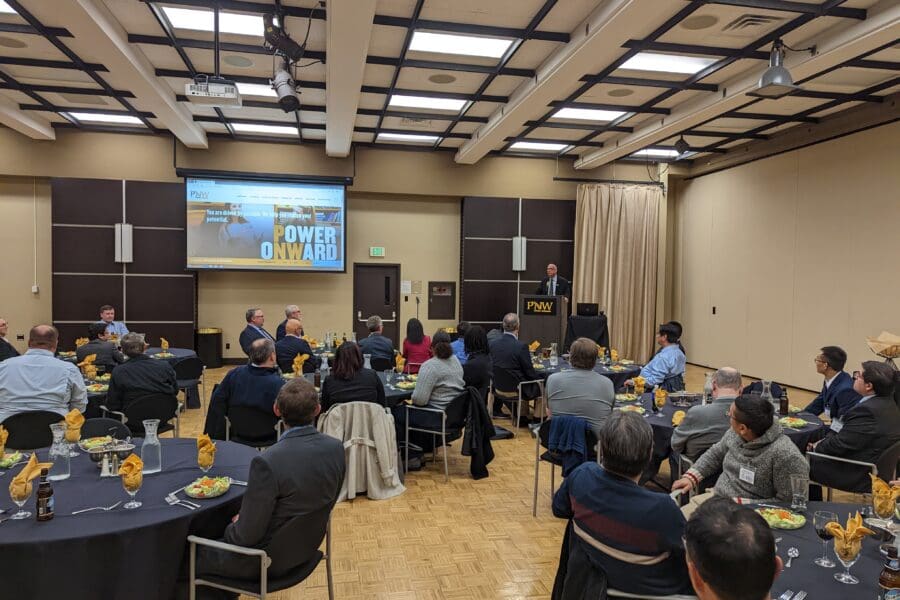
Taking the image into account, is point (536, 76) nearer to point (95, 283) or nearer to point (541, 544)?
point (541, 544)

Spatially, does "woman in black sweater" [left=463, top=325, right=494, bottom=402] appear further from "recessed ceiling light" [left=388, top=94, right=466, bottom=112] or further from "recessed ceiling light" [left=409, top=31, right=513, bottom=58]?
"recessed ceiling light" [left=388, top=94, right=466, bottom=112]

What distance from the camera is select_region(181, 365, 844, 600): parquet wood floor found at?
10.7 feet

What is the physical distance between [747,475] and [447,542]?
1.97m

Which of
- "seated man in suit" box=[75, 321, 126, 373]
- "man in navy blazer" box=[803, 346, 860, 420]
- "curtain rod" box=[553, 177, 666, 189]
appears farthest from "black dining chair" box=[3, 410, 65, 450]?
"curtain rod" box=[553, 177, 666, 189]

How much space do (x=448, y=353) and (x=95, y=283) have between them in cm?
828

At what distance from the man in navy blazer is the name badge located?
2.25 metres

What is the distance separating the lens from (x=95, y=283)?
10305 mm

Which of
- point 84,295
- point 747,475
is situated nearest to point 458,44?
point 747,475

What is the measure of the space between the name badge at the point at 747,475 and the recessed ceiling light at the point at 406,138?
8.64 m

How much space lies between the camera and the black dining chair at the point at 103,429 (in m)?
3.28

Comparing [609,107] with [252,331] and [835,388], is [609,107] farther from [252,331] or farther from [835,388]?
[252,331]

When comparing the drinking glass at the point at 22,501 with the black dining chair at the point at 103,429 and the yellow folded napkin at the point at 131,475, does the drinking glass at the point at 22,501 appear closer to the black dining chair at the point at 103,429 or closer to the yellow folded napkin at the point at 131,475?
the yellow folded napkin at the point at 131,475

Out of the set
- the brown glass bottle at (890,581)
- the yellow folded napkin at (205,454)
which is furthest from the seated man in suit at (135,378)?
the brown glass bottle at (890,581)

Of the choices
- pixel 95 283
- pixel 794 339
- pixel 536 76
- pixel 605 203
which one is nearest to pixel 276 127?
pixel 95 283
